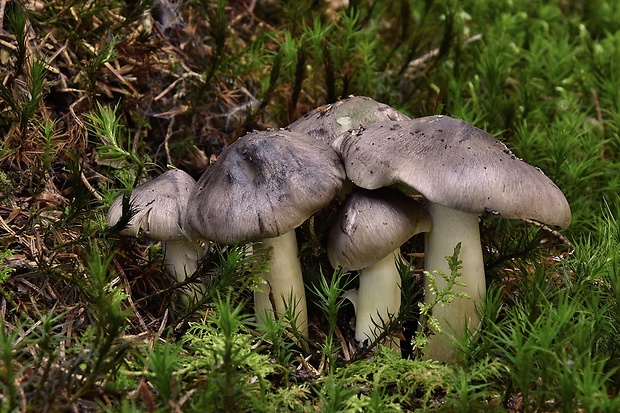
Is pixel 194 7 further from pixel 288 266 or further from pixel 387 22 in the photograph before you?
pixel 288 266

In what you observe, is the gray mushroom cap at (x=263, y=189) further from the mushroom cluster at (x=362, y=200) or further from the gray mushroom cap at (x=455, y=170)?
the gray mushroom cap at (x=455, y=170)

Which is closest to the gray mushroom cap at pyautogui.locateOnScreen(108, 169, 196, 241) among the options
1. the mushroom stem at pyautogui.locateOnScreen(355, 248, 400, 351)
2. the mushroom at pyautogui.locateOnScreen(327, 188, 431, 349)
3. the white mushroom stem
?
the mushroom at pyautogui.locateOnScreen(327, 188, 431, 349)

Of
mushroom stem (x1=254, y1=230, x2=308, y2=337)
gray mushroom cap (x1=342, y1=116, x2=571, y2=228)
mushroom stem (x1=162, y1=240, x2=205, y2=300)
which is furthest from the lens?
mushroom stem (x1=162, y1=240, x2=205, y2=300)

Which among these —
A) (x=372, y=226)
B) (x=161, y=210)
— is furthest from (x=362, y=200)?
(x=161, y=210)

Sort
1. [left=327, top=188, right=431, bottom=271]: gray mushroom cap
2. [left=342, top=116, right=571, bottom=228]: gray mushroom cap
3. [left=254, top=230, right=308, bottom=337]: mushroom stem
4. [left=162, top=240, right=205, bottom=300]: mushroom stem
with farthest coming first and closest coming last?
[left=162, top=240, right=205, bottom=300]: mushroom stem
[left=254, top=230, right=308, bottom=337]: mushroom stem
[left=327, top=188, right=431, bottom=271]: gray mushroom cap
[left=342, top=116, right=571, bottom=228]: gray mushroom cap

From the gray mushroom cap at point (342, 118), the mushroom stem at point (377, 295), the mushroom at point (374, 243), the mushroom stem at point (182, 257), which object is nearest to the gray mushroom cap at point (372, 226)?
the mushroom at point (374, 243)

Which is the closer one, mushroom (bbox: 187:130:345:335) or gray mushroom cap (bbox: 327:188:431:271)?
mushroom (bbox: 187:130:345:335)

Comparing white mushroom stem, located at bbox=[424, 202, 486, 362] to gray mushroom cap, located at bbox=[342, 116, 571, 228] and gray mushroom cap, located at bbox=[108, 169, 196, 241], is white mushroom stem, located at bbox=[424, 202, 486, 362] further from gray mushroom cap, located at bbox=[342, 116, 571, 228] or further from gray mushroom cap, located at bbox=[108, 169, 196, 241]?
gray mushroom cap, located at bbox=[108, 169, 196, 241]
